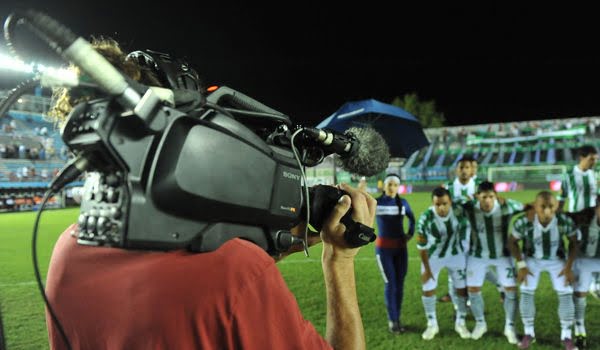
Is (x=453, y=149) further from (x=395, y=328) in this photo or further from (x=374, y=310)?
(x=395, y=328)

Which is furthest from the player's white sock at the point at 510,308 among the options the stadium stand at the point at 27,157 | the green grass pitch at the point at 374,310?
the stadium stand at the point at 27,157

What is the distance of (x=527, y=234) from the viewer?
470cm

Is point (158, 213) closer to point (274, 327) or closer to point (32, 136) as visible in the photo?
point (274, 327)

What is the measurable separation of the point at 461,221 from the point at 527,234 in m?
0.68

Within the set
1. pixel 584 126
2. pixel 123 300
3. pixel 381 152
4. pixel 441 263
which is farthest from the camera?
pixel 584 126

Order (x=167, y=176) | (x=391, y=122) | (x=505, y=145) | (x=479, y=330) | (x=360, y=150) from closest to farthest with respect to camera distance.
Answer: (x=167, y=176) → (x=360, y=150) → (x=479, y=330) → (x=391, y=122) → (x=505, y=145)

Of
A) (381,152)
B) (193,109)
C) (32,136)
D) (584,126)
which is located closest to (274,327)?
(193,109)

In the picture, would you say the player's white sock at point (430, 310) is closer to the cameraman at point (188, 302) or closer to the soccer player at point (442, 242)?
the soccer player at point (442, 242)

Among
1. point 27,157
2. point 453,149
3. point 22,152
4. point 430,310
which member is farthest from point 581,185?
point 453,149

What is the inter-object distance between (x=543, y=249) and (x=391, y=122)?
11.8 ft

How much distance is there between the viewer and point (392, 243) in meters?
5.19

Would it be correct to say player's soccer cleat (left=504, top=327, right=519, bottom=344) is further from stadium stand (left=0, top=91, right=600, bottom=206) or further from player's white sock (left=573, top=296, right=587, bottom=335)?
stadium stand (left=0, top=91, right=600, bottom=206)

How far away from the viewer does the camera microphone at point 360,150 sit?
1.01 m

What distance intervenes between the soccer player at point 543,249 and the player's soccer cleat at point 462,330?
0.55 meters
